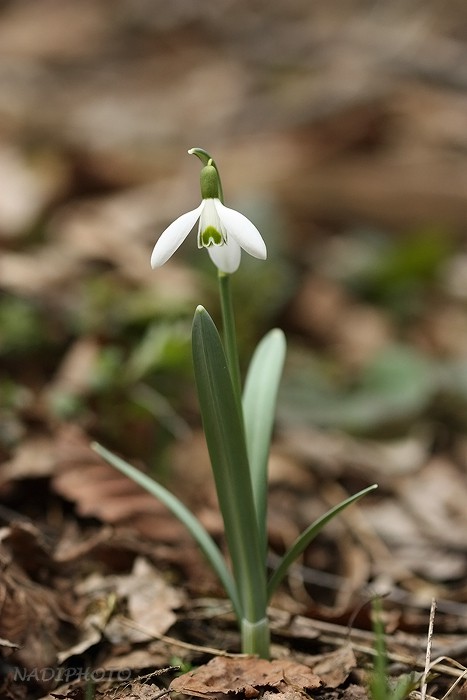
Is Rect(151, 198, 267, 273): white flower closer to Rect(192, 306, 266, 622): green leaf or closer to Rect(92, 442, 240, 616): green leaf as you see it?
Rect(192, 306, 266, 622): green leaf

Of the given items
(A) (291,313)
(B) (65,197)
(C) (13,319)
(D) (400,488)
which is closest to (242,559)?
(D) (400,488)

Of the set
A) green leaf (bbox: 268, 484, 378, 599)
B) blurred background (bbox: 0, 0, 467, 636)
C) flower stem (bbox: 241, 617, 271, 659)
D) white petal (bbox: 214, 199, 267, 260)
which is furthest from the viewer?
blurred background (bbox: 0, 0, 467, 636)

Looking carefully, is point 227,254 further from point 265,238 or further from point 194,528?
point 265,238

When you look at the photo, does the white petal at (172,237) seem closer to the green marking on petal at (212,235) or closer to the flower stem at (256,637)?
the green marking on petal at (212,235)

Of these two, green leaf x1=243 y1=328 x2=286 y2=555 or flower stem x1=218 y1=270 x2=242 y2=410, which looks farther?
green leaf x1=243 y1=328 x2=286 y2=555

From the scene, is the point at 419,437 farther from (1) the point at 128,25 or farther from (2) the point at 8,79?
(1) the point at 128,25

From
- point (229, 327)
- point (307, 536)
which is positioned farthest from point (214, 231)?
point (307, 536)

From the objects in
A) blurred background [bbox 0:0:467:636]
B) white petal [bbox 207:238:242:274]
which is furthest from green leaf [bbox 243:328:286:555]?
blurred background [bbox 0:0:467:636]
